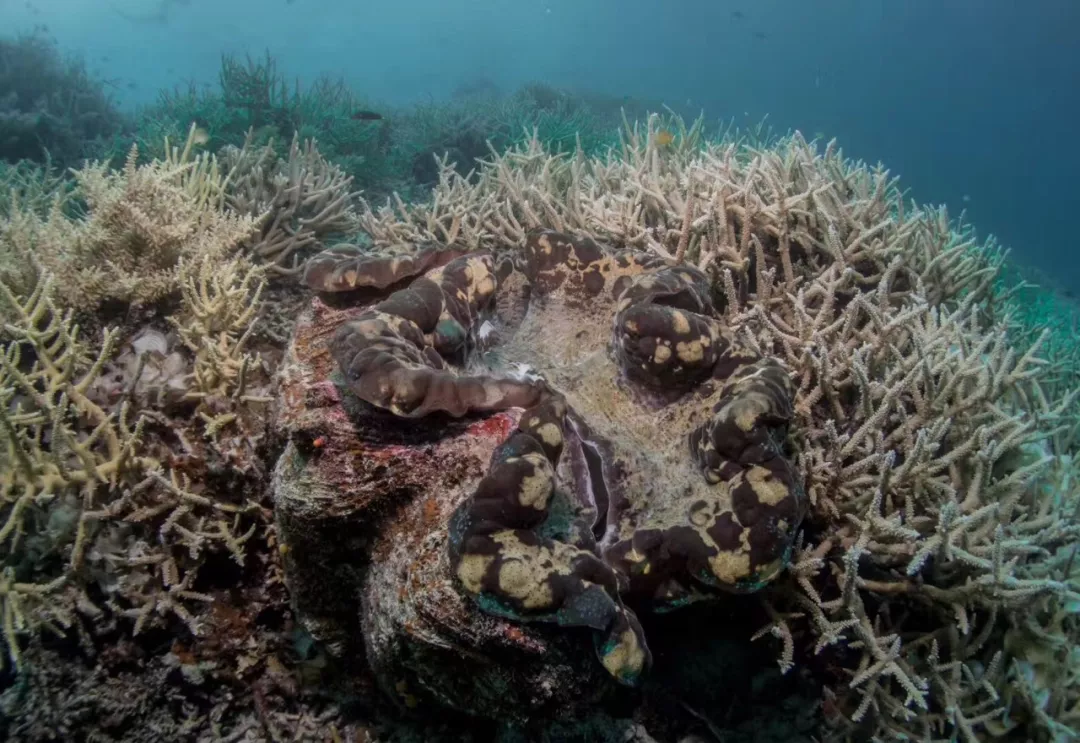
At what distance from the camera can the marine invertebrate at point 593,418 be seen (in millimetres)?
1618

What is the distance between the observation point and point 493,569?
154 centimetres

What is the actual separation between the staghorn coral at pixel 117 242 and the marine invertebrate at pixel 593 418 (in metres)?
1.06

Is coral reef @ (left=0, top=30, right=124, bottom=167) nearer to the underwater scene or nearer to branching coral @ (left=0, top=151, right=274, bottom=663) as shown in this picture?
branching coral @ (left=0, top=151, right=274, bottom=663)

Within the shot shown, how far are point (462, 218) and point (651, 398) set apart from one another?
2308 mm

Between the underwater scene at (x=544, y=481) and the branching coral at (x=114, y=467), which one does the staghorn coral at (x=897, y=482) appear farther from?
the branching coral at (x=114, y=467)

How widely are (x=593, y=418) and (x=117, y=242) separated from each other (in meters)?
2.49

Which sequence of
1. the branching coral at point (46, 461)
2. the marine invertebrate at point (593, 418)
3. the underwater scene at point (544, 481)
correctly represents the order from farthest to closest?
the branching coral at point (46, 461) < the underwater scene at point (544, 481) < the marine invertebrate at point (593, 418)

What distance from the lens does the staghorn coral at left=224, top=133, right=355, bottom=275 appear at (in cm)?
394

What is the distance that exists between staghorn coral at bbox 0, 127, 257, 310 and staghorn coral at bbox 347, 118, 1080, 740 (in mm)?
2467

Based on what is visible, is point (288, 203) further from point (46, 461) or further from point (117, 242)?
point (46, 461)

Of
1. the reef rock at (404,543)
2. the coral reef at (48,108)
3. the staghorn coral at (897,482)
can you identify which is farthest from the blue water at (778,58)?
the reef rock at (404,543)

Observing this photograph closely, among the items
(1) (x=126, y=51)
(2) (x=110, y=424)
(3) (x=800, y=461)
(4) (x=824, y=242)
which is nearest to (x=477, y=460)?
(3) (x=800, y=461)

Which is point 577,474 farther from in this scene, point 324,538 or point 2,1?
point 2,1

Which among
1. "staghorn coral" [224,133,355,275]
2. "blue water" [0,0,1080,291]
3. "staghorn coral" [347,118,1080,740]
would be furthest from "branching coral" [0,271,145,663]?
"blue water" [0,0,1080,291]
